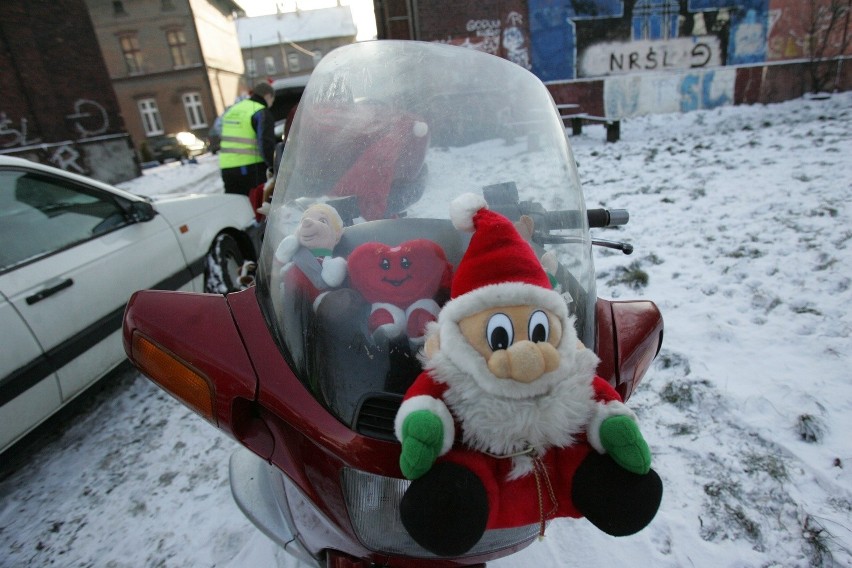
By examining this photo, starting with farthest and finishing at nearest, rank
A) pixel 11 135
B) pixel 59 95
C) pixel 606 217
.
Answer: pixel 59 95
pixel 11 135
pixel 606 217

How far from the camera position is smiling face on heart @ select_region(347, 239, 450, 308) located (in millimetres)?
1285

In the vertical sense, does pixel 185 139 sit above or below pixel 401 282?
above

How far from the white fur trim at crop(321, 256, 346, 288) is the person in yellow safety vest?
4294mm

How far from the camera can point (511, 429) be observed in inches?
36.5

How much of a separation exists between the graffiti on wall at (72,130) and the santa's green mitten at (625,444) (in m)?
17.4

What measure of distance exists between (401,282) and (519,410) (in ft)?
1.69

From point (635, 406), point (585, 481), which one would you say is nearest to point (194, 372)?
point (585, 481)

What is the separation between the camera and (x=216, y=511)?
221 centimetres

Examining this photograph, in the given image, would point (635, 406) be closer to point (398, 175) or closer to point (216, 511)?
point (398, 175)

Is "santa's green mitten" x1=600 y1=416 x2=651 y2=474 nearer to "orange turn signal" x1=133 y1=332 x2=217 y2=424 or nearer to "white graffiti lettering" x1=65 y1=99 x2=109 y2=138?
"orange turn signal" x1=133 y1=332 x2=217 y2=424

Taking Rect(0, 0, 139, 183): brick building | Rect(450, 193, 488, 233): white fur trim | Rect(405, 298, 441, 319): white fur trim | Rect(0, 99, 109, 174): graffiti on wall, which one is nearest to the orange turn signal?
Rect(405, 298, 441, 319): white fur trim

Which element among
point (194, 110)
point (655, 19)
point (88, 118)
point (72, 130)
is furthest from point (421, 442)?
point (194, 110)

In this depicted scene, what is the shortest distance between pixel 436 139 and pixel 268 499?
4.29 ft

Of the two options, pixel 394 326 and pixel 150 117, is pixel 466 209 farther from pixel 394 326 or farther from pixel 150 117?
pixel 150 117
